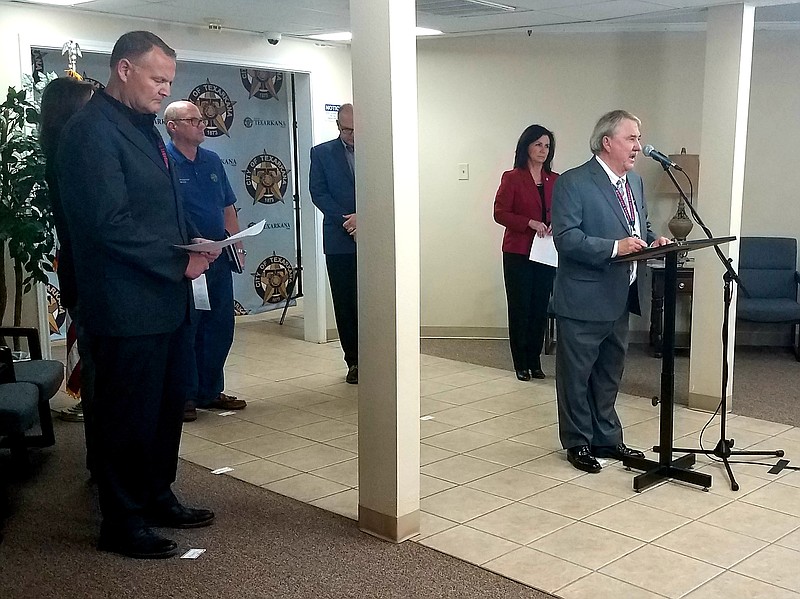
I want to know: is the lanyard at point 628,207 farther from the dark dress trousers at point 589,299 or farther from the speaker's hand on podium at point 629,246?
the speaker's hand on podium at point 629,246

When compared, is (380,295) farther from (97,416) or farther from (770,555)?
(770,555)

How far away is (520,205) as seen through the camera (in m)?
5.68

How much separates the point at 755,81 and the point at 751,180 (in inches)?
29.2

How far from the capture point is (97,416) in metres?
3.10

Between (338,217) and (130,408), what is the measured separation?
9.13ft

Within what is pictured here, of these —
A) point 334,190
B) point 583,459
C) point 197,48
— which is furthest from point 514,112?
point 583,459

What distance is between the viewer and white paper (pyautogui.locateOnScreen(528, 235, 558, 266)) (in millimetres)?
5141

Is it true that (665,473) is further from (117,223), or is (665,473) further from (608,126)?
(117,223)

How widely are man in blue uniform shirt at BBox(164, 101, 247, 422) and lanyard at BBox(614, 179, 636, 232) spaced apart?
2091 millimetres

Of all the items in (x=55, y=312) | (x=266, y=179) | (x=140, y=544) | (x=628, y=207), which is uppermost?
(x=266, y=179)

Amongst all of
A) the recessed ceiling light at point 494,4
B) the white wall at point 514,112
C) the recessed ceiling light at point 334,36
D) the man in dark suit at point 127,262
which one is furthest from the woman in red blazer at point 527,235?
the man in dark suit at point 127,262

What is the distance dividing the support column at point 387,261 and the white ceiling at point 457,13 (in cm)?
220

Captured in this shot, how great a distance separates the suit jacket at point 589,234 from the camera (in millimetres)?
3883

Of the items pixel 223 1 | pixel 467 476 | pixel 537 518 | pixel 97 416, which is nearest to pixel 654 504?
pixel 537 518
